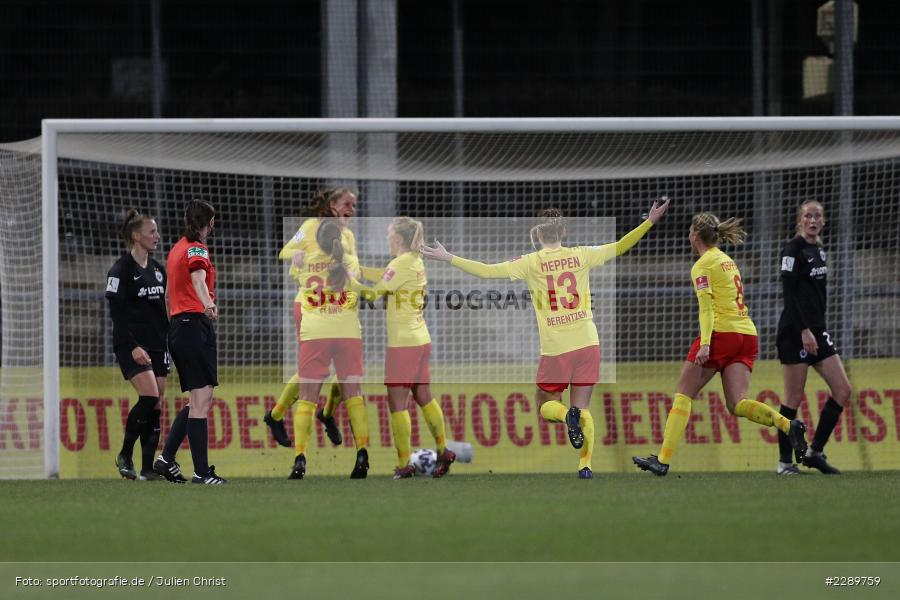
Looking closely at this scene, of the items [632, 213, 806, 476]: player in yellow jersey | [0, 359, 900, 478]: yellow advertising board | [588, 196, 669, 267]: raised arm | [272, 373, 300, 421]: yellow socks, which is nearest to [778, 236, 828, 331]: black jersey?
[632, 213, 806, 476]: player in yellow jersey

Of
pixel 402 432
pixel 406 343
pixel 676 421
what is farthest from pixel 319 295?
pixel 676 421

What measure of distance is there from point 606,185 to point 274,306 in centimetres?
301

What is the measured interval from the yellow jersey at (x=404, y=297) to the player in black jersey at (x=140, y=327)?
4.92 ft

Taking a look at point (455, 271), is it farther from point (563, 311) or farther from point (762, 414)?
point (762, 414)

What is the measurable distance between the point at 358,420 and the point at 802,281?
3.33 m

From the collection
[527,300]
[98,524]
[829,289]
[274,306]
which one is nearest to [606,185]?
[527,300]

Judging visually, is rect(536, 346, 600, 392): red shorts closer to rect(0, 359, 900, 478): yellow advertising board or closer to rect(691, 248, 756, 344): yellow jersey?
rect(691, 248, 756, 344): yellow jersey

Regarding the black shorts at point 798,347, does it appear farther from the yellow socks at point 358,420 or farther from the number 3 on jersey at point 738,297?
the yellow socks at point 358,420

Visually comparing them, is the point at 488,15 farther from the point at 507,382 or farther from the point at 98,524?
the point at 98,524

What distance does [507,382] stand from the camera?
11.0 meters

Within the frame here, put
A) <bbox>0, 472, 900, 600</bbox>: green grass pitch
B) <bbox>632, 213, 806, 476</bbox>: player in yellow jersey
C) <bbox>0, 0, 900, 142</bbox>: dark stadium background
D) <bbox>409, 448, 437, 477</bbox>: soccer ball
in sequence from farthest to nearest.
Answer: <bbox>0, 0, 900, 142</bbox>: dark stadium background, <bbox>409, 448, 437, 477</bbox>: soccer ball, <bbox>632, 213, 806, 476</bbox>: player in yellow jersey, <bbox>0, 472, 900, 600</bbox>: green grass pitch

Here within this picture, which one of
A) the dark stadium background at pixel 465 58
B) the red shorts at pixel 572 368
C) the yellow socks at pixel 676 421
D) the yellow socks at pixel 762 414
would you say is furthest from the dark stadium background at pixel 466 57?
the red shorts at pixel 572 368

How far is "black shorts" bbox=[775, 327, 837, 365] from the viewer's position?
9.66 m

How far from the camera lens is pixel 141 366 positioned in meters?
9.53
